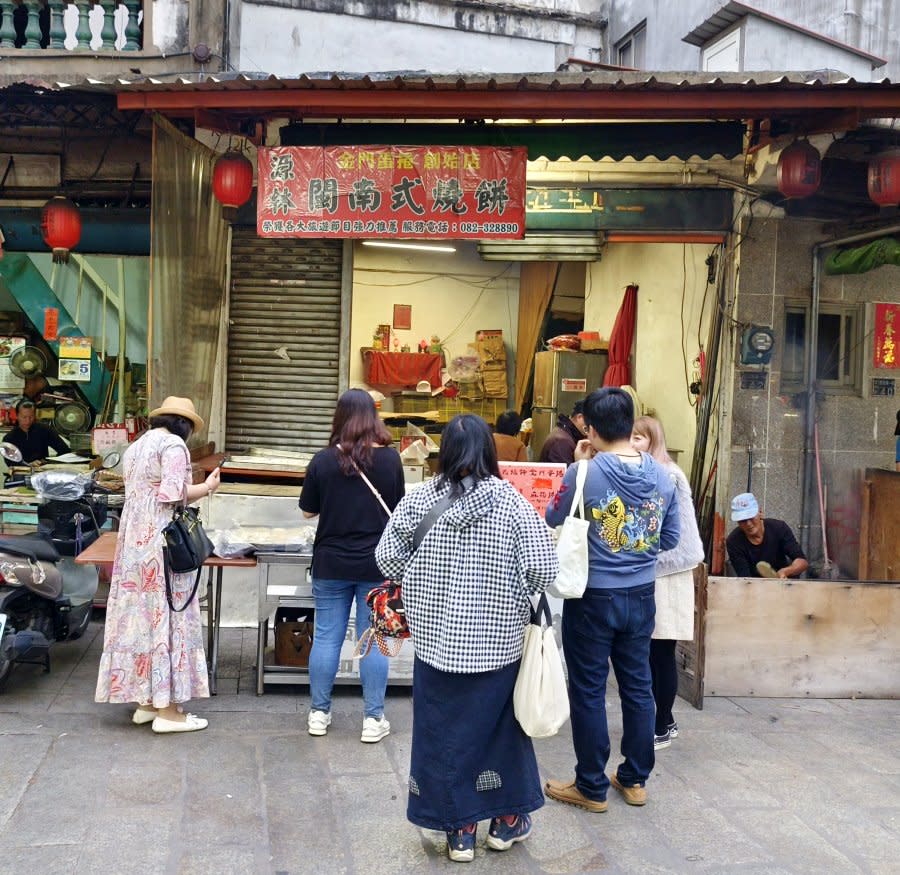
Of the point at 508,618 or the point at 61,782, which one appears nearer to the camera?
the point at 508,618

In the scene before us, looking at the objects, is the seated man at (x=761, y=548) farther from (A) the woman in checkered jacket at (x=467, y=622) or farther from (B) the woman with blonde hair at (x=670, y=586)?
(A) the woman in checkered jacket at (x=467, y=622)

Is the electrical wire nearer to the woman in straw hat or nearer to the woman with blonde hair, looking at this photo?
the woman with blonde hair

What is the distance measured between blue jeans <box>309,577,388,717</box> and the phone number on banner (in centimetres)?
303

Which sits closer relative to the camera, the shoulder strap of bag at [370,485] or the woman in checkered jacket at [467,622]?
the woman in checkered jacket at [467,622]

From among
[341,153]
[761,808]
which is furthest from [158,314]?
[761,808]

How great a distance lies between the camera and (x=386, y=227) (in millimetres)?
7070

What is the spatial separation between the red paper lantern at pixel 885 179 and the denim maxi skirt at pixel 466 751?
5138 millimetres

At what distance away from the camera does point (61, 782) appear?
4441mm

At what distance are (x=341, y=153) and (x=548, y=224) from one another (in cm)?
216

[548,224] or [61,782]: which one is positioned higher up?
[548,224]

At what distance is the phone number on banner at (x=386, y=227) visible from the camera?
705 cm

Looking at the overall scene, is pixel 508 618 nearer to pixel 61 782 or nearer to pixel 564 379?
pixel 61 782

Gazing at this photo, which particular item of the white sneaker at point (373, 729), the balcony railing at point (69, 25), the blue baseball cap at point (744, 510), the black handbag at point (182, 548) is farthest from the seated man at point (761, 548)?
the balcony railing at point (69, 25)

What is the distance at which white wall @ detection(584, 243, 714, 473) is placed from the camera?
947cm
